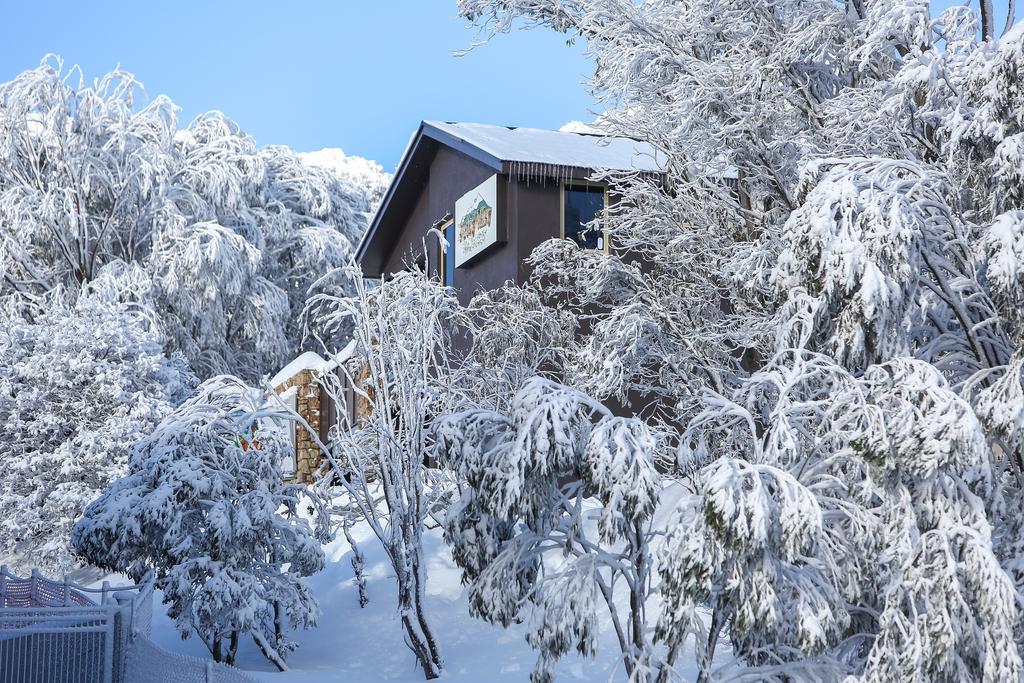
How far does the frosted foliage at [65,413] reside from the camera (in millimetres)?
19859

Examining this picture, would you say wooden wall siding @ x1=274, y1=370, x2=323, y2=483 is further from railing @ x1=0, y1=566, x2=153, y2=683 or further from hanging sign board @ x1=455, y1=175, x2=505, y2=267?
railing @ x1=0, y1=566, x2=153, y2=683

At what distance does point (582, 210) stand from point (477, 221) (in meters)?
2.17

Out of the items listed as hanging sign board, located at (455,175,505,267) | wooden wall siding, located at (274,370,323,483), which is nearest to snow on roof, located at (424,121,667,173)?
hanging sign board, located at (455,175,505,267)

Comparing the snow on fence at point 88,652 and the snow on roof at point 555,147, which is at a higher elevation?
the snow on roof at point 555,147

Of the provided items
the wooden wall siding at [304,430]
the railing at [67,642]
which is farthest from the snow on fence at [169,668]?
the wooden wall siding at [304,430]

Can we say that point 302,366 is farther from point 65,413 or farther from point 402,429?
point 402,429

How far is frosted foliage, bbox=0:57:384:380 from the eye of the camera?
83.3ft

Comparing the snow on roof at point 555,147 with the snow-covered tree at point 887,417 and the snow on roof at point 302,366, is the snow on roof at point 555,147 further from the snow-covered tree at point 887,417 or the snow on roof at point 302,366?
the snow on roof at point 302,366

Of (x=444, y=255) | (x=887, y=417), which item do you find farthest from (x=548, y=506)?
(x=444, y=255)

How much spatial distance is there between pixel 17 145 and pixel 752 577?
2281 cm

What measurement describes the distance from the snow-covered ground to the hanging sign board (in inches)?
212

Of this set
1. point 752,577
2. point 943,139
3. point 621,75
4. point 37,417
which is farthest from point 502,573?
point 37,417

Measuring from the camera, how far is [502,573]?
32.2 ft

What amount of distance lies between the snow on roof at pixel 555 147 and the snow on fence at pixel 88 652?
9.76m
